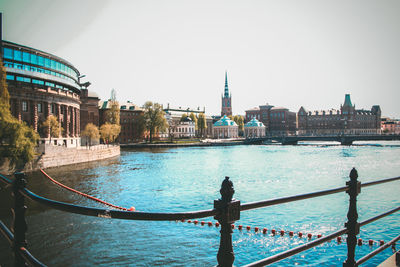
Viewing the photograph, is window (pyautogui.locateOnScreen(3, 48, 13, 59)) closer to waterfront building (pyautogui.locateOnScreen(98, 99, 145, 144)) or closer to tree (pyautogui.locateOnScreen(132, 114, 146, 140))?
tree (pyautogui.locateOnScreen(132, 114, 146, 140))

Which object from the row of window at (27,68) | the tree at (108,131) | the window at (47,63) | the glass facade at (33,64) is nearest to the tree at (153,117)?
the tree at (108,131)

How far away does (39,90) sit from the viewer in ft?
197

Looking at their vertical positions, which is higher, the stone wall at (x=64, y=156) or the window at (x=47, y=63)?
the window at (x=47, y=63)

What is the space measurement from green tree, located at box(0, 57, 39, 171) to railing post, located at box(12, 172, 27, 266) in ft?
130

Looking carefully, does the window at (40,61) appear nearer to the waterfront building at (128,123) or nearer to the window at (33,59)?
the window at (33,59)

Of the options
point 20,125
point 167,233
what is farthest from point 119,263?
point 20,125

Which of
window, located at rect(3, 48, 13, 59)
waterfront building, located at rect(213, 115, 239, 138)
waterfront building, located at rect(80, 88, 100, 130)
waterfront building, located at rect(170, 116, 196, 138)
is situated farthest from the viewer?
waterfront building, located at rect(213, 115, 239, 138)

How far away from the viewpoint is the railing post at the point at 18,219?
3113mm

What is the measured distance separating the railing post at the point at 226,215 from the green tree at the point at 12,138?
4089 cm

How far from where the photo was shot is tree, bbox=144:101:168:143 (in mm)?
114125

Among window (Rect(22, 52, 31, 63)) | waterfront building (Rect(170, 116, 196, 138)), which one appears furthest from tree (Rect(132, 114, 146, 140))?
window (Rect(22, 52, 31, 63))

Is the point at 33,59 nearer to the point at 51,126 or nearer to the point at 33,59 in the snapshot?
the point at 33,59

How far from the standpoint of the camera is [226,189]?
8.95 ft

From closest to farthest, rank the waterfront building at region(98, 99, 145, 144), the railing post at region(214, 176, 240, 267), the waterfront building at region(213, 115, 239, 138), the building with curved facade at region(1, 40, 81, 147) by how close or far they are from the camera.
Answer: the railing post at region(214, 176, 240, 267)
the building with curved facade at region(1, 40, 81, 147)
the waterfront building at region(98, 99, 145, 144)
the waterfront building at region(213, 115, 239, 138)
